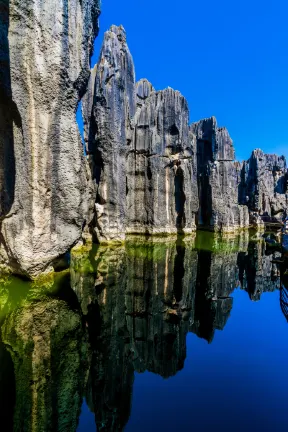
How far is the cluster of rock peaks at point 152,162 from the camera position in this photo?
44.8 ft

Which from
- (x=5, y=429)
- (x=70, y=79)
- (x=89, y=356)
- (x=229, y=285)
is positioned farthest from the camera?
(x=229, y=285)

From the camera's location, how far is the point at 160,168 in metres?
17.9

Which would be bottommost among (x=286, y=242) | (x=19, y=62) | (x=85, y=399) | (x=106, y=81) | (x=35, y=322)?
(x=85, y=399)

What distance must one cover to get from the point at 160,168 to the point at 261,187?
15.8m

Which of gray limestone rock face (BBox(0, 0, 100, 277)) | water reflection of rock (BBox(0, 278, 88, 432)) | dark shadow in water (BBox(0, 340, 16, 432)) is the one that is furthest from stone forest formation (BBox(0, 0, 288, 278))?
dark shadow in water (BBox(0, 340, 16, 432))

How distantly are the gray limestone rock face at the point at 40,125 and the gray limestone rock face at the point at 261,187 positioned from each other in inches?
978

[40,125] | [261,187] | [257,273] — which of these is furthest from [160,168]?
[261,187]

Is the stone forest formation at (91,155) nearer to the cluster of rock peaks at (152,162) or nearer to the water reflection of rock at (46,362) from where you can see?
the cluster of rock peaks at (152,162)

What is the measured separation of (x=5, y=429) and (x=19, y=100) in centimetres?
560

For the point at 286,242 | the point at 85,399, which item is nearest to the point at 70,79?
the point at 85,399

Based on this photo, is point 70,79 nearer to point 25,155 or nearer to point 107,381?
point 25,155

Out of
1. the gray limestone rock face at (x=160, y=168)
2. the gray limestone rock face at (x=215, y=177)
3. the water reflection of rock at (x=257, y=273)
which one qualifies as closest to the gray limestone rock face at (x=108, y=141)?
the gray limestone rock face at (x=160, y=168)

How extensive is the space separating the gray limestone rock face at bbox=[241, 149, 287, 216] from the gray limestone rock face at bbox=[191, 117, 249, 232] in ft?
20.7

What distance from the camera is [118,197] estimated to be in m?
13.9
